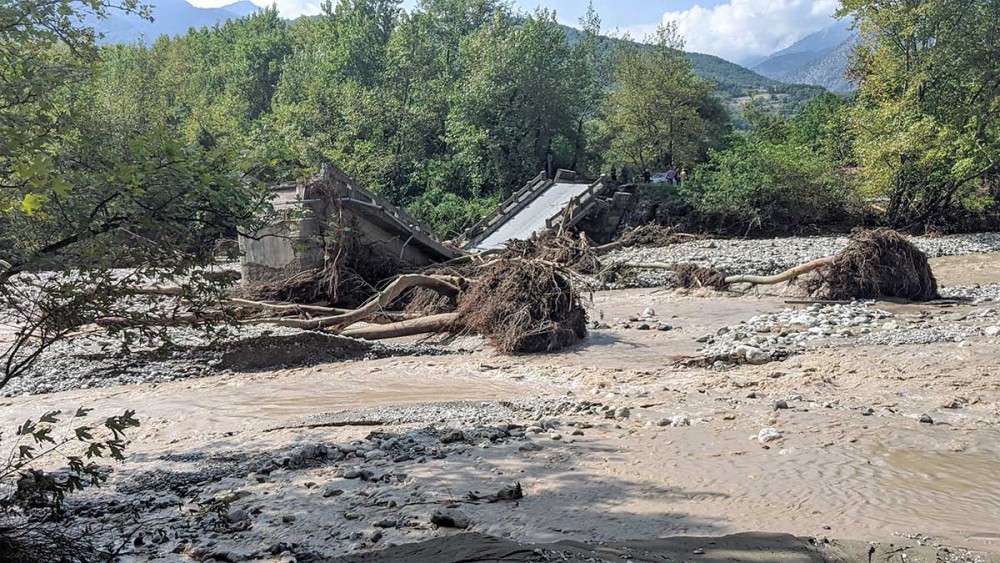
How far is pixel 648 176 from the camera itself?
38.5m

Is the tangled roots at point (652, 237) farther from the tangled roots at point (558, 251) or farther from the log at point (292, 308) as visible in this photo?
Result: the log at point (292, 308)

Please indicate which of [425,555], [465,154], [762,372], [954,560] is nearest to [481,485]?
[425,555]

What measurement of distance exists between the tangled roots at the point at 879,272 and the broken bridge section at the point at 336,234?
31.9 feet

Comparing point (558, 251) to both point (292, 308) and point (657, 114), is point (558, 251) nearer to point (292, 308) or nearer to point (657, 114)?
point (292, 308)

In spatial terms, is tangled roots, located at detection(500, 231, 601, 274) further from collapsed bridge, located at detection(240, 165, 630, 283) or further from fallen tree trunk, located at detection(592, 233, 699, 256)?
fallen tree trunk, located at detection(592, 233, 699, 256)

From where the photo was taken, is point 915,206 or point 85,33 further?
point 915,206

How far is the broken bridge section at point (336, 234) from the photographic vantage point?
18.0m

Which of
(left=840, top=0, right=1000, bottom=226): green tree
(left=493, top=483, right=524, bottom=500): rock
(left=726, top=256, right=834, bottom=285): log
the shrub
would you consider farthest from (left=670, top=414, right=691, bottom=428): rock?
(left=840, top=0, right=1000, bottom=226): green tree

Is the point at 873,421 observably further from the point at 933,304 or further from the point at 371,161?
the point at 371,161

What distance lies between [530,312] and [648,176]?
26.4 m

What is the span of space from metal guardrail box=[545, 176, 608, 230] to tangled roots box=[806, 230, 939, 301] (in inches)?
379

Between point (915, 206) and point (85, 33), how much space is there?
30027mm

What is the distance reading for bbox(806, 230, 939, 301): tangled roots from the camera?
51.5ft

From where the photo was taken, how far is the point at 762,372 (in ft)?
33.6
